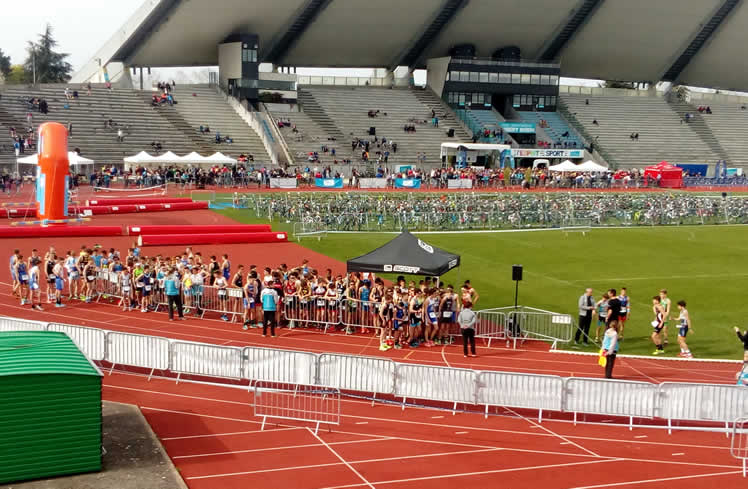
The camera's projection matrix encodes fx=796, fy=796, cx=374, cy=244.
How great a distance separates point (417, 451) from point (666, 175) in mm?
56578

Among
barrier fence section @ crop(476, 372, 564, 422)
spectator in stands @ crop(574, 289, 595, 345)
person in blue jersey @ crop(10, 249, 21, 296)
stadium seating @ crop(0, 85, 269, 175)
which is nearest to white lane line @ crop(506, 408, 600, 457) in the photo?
barrier fence section @ crop(476, 372, 564, 422)

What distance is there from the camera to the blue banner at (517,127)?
77.4 meters

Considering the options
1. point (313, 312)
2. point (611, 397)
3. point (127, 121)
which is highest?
point (127, 121)

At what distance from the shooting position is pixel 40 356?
449 inches

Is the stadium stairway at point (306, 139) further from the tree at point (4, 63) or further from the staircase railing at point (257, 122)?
the tree at point (4, 63)

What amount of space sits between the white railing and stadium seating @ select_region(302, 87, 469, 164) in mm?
53143

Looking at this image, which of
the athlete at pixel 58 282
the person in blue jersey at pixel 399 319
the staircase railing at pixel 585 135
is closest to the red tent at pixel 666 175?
the staircase railing at pixel 585 135

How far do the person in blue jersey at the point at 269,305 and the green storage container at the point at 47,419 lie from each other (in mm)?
7764

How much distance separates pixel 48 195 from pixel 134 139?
28589 mm

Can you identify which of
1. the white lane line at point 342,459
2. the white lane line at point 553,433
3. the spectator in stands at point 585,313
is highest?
the spectator in stands at point 585,313

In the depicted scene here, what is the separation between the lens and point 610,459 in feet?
38.9

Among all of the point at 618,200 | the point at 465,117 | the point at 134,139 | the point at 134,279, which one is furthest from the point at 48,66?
the point at 134,279

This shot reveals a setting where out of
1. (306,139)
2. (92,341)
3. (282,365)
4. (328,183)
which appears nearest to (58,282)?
(92,341)

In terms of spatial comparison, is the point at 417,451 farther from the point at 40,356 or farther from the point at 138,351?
the point at 138,351
